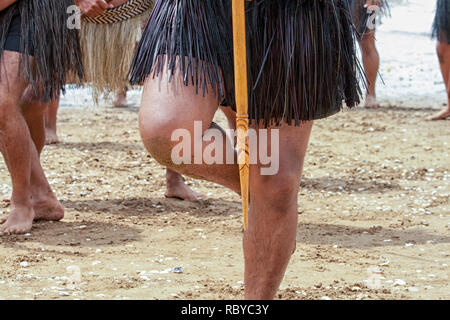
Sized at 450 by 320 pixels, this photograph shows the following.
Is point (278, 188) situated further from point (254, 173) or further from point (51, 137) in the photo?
point (51, 137)

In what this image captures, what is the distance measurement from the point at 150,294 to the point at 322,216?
5.49 feet

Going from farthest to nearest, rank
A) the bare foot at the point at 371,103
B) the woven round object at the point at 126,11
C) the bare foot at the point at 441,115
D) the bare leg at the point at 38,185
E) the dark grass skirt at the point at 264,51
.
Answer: the bare foot at the point at 371,103, the bare foot at the point at 441,115, the bare leg at the point at 38,185, the woven round object at the point at 126,11, the dark grass skirt at the point at 264,51

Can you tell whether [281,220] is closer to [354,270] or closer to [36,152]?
[354,270]

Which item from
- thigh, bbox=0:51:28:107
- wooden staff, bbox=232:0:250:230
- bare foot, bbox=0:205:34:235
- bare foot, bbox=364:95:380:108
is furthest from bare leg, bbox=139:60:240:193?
bare foot, bbox=364:95:380:108

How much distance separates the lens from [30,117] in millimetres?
3965

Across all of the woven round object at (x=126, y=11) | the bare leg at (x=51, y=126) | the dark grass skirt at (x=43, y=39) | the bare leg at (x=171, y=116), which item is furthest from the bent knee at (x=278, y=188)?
the bare leg at (x=51, y=126)

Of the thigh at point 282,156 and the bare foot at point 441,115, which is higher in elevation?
the thigh at point 282,156

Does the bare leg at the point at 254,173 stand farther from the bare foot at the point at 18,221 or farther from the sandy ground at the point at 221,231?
the bare foot at the point at 18,221

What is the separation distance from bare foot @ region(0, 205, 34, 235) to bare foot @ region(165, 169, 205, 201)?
0.96 metres

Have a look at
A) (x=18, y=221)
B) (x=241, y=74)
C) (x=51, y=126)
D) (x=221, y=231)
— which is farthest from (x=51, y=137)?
(x=241, y=74)

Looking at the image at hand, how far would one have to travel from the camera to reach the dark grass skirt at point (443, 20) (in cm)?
738

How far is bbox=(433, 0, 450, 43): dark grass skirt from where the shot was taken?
7375 millimetres

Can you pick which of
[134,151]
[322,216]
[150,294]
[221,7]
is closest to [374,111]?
[134,151]

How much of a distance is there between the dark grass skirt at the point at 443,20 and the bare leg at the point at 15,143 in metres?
4.92
